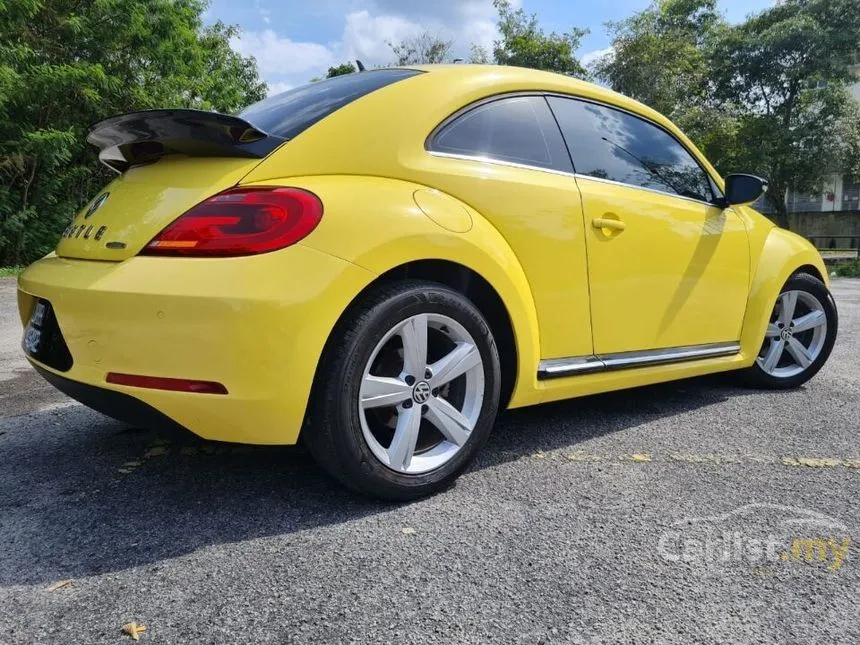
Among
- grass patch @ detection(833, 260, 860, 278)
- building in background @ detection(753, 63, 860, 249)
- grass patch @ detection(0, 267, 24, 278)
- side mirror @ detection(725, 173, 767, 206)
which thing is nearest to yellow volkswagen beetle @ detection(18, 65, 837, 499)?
side mirror @ detection(725, 173, 767, 206)

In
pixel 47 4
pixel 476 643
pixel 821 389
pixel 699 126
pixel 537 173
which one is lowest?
pixel 821 389

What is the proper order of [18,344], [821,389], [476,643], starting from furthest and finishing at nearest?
[18,344] < [821,389] < [476,643]

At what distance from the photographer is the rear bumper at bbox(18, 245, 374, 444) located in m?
1.85

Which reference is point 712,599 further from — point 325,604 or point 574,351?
point 574,351

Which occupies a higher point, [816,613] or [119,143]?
[119,143]

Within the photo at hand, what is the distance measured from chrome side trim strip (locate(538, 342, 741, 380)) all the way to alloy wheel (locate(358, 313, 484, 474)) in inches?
16.2

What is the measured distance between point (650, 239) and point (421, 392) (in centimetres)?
140

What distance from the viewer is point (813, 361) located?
3996mm

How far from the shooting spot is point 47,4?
1272 centimetres

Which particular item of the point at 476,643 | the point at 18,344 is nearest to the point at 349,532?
the point at 476,643

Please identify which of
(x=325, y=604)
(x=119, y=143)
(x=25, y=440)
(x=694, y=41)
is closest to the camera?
(x=325, y=604)

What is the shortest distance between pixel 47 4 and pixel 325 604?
48.7 feet

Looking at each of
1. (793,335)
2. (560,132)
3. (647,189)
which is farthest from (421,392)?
(793,335)

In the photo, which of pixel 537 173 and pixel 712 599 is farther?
pixel 537 173
